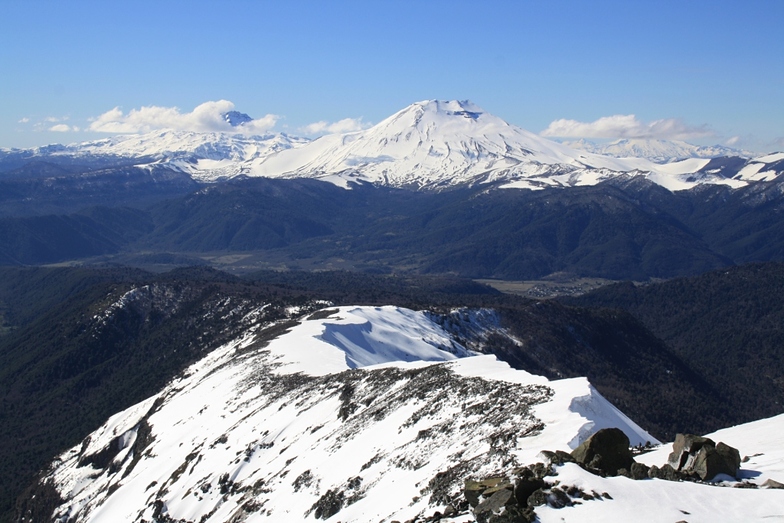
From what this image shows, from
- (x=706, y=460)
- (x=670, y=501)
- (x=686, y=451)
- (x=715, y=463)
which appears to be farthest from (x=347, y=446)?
(x=670, y=501)

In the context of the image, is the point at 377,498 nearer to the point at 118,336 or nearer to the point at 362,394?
the point at 362,394

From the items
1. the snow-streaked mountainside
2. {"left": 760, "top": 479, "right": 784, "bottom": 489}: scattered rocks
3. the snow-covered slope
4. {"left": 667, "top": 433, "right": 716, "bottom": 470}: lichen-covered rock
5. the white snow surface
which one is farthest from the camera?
the snow-covered slope

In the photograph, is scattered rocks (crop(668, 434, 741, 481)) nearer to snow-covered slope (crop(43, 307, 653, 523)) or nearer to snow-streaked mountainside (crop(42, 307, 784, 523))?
snow-streaked mountainside (crop(42, 307, 784, 523))

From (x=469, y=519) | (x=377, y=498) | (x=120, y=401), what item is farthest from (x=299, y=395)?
(x=120, y=401)

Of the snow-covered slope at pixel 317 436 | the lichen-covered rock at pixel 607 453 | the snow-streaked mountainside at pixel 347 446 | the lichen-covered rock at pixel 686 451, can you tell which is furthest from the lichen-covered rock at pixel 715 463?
the snow-covered slope at pixel 317 436

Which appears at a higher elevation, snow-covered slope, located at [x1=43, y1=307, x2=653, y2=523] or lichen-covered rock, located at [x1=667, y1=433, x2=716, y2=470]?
lichen-covered rock, located at [x1=667, y1=433, x2=716, y2=470]

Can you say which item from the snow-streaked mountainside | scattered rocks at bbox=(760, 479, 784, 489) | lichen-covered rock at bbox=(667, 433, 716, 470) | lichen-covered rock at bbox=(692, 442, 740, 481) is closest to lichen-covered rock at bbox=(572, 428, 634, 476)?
the snow-streaked mountainside

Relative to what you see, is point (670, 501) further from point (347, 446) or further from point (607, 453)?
point (347, 446)
